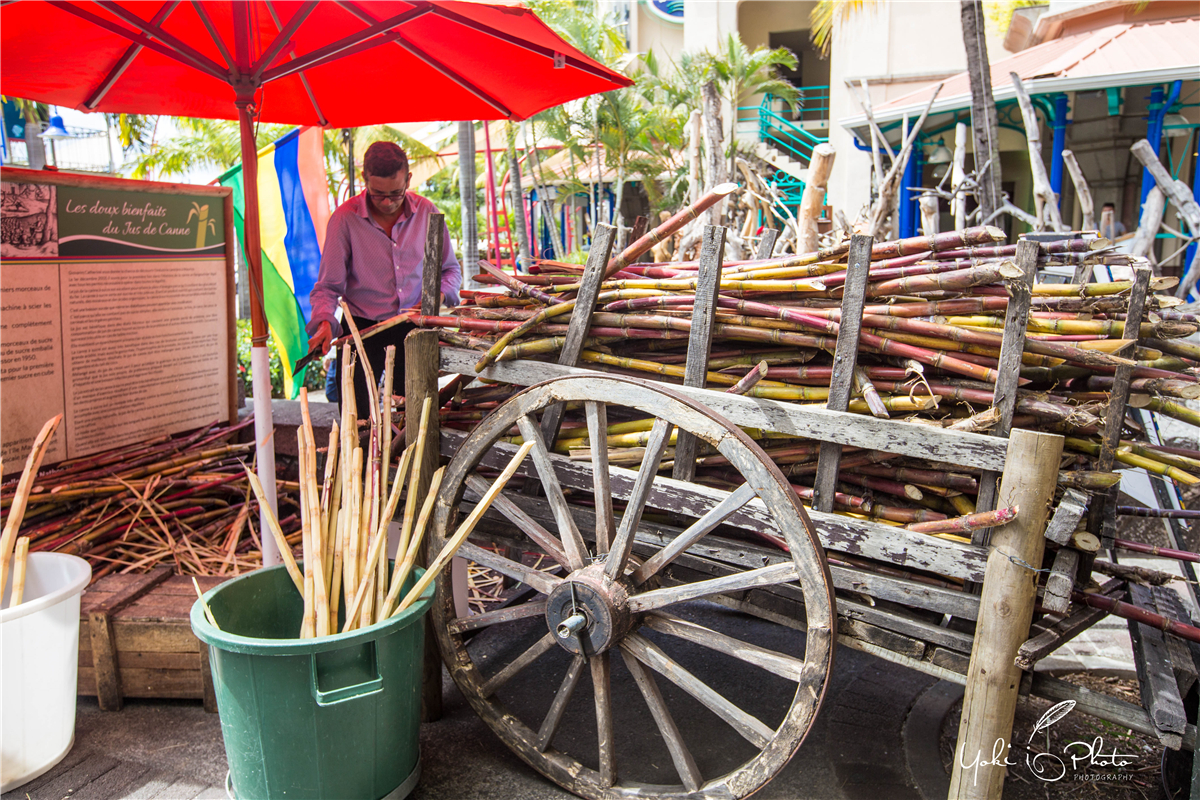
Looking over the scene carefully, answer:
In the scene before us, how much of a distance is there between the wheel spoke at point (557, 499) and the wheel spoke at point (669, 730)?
309 millimetres

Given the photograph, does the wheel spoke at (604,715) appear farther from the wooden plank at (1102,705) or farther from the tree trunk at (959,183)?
the tree trunk at (959,183)

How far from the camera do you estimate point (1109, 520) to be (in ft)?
7.93

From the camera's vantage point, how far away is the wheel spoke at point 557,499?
8.07ft

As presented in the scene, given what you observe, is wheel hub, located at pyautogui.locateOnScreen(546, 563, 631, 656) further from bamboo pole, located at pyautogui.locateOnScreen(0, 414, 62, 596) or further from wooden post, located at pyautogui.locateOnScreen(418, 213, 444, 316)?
bamboo pole, located at pyautogui.locateOnScreen(0, 414, 62, 596)

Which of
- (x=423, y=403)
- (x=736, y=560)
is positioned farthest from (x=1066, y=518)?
(x=423, y=403)

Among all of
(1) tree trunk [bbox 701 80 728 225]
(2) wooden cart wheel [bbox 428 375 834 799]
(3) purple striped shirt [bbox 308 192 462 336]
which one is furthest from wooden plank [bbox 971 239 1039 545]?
(1) tree trunk [bbox 701 80 728 225]

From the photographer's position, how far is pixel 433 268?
9.78 feet

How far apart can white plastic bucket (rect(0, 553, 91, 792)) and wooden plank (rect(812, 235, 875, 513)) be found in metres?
2.55

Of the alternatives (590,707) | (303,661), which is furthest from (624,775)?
(303,661)

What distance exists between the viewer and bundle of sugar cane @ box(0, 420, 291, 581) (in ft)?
11.7

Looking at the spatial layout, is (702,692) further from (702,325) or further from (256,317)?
(256,317)

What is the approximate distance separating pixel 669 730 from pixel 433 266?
1.79 metres

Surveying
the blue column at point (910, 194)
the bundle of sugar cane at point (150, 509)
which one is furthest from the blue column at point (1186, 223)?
the bundle of sugar cane at point (150, 509)

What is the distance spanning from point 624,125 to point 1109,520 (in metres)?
15.8
